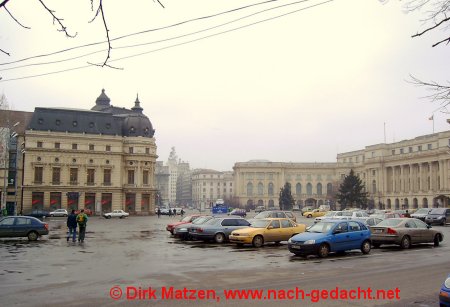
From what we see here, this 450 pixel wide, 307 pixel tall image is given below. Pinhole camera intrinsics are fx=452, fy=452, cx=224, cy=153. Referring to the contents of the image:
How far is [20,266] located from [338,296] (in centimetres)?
1111

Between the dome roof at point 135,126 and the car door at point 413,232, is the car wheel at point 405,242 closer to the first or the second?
the car door at point 413,232

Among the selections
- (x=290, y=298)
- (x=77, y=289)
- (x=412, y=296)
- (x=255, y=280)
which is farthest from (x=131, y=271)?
(x=412, y=296)

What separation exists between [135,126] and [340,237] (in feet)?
249

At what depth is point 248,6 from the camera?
1188cm

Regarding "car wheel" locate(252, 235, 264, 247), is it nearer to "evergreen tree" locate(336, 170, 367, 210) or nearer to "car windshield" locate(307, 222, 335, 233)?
"car windshield" locate(307, 222, 335, 233)

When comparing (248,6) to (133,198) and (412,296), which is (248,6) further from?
(133,198)

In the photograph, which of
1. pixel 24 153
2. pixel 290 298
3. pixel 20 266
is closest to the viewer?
pixel 290 298

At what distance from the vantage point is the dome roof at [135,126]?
9081 centimetres

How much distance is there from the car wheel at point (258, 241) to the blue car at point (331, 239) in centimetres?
389

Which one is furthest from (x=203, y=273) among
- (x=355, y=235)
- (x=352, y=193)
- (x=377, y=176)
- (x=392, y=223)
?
(x=377, y=176)

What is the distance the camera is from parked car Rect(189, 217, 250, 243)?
84.7ft

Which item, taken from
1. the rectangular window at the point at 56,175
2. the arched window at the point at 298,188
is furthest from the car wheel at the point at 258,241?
the arched window at the point at 298,188

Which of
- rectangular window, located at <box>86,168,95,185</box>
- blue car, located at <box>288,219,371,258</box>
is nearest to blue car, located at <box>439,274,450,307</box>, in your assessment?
blue car, located at <box>288,219,371,258</box>

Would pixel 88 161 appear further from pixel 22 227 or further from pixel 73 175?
pixel 22 227
